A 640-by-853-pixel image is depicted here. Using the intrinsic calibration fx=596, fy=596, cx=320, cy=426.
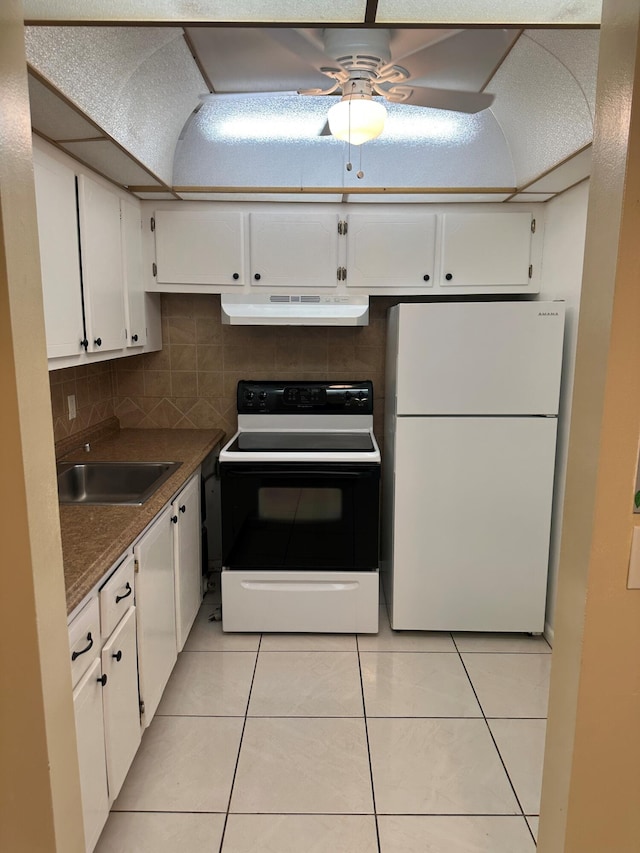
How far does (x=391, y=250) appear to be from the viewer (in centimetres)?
306

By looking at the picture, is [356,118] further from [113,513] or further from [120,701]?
[120,701]

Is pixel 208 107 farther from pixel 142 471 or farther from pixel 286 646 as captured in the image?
pixel 286 646

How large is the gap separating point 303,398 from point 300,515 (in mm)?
733

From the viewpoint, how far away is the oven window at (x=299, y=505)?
9.43 feet

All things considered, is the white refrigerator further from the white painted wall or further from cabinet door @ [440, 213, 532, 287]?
cabinet door @ [440, 213, 532, 287]

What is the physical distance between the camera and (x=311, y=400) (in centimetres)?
333

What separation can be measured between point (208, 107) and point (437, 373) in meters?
1.63

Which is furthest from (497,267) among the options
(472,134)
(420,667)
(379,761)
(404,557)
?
(379,761)

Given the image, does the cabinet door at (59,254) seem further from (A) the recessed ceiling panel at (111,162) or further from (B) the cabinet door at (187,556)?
(B) the cabinet door at (187,556)

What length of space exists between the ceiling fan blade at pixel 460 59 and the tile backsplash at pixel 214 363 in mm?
1397

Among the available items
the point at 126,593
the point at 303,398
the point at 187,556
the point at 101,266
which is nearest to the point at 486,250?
the point at 303,398

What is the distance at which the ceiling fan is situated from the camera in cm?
181

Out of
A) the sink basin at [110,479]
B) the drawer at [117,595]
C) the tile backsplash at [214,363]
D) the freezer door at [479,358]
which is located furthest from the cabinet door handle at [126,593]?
the tile backsplash at [214,363]

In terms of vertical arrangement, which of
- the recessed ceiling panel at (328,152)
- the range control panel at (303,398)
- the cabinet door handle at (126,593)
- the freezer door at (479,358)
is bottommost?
the cabinet door handle at (126,593)
